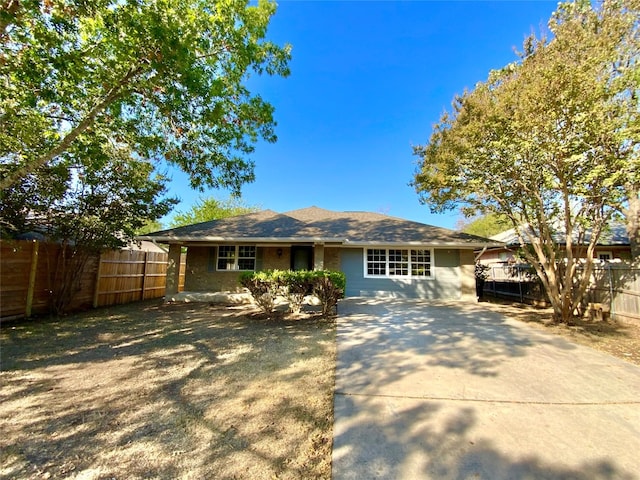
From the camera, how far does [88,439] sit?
8.49ft

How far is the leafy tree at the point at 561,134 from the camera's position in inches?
241

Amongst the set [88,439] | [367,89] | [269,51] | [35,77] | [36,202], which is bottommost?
[88,439]

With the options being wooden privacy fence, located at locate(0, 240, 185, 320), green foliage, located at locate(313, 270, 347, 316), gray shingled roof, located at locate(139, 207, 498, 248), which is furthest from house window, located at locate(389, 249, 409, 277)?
wooden privacy fence, located at locate(0, 240, 185, 320)

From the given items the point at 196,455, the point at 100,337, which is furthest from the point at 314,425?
the point at 100,337

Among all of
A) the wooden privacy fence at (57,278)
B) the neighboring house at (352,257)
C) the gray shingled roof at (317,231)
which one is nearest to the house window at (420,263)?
the neighboring house at (352,257)

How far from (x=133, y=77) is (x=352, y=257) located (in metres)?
9.44

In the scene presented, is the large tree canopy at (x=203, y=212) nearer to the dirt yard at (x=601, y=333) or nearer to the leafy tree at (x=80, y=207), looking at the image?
the leafy tree at (x=80, y=207)

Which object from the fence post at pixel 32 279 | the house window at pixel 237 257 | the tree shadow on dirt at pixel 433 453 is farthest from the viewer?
the house window at pixel 237 257

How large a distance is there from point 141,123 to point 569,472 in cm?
855

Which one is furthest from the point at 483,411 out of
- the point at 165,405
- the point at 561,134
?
the point at 561,134

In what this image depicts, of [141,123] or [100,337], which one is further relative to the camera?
[141,123]

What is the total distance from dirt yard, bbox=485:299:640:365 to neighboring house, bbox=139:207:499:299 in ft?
10.8

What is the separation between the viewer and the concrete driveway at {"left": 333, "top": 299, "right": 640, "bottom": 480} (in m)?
2.28

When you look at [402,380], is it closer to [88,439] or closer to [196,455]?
[196,455]
